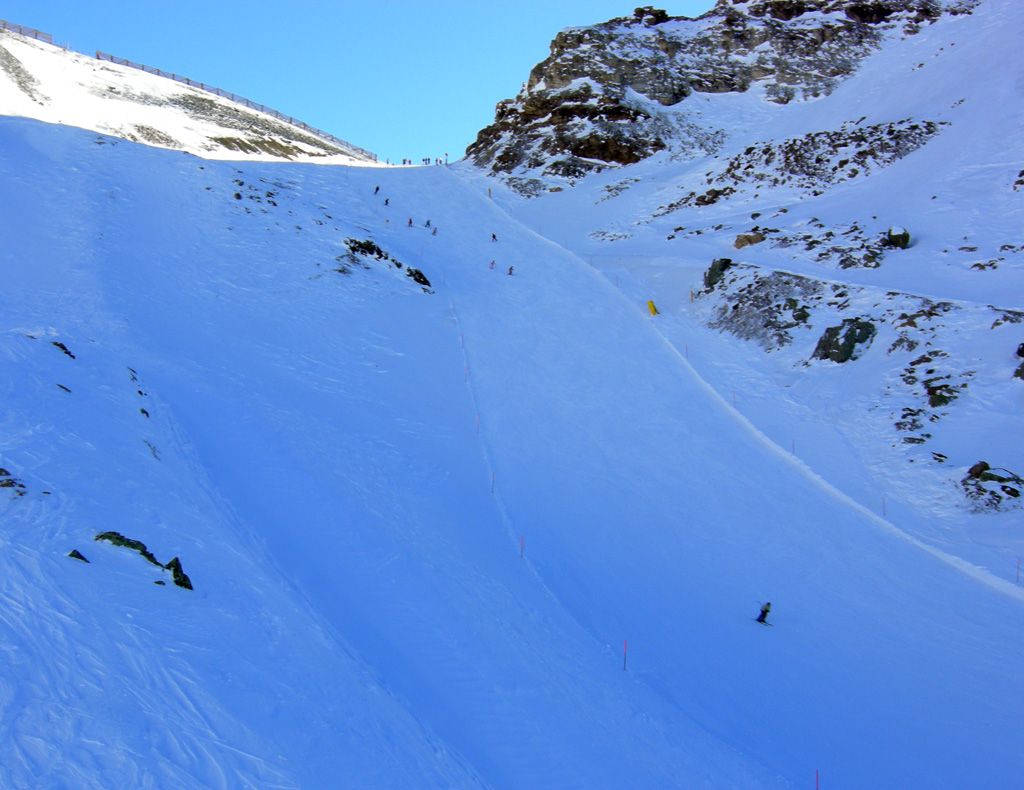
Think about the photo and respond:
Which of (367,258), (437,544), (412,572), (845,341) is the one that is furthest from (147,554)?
(367,258)

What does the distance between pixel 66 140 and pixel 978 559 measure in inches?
→ 1346

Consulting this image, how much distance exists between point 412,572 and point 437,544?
1093 millimetres

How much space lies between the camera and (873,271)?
22.4 metres

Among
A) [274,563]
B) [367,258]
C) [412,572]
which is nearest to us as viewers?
[274,563]

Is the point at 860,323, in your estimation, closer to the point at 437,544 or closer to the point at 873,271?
the point at 873,271

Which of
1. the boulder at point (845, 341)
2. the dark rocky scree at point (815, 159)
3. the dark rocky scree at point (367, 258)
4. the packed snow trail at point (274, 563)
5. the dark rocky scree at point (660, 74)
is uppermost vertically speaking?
the dark rocky scree at point (660, 74)

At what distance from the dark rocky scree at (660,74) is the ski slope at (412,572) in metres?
33.2

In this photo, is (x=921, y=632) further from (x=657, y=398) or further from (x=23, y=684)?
(x=23, y=684)

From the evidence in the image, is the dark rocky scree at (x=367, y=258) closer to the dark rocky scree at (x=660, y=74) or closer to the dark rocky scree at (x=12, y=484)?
the dark rocky scree at (x=12, y=484)

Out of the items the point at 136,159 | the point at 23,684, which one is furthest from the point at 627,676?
the point at 136,159

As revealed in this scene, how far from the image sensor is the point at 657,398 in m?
18.7

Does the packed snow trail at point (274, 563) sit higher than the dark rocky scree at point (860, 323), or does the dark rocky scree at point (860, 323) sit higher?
the dark rocky scree at point (860, 323)

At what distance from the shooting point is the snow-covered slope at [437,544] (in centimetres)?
632

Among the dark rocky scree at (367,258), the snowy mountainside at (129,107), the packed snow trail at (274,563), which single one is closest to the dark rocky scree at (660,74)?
the snowy mountainside at (129,107)
